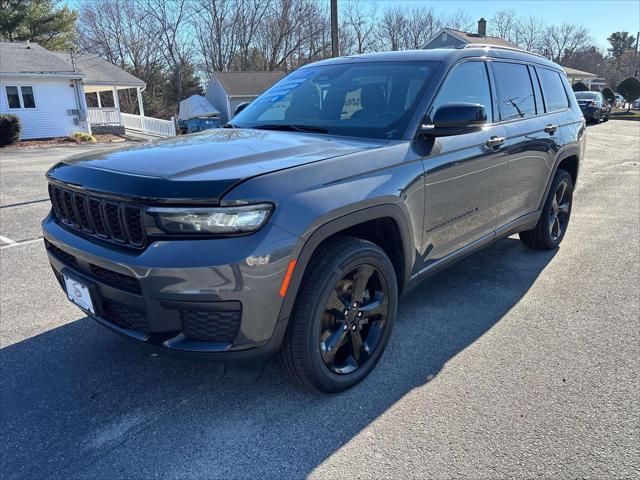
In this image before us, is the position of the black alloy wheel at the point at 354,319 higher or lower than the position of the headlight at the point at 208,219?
lower

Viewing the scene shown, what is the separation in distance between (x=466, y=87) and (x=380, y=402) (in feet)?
7.35

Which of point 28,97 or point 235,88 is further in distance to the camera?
point 235,88

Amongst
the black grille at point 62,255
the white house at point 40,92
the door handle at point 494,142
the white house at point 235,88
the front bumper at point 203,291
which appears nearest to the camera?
the front bumper at point 203,291

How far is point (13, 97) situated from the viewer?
77.4ft

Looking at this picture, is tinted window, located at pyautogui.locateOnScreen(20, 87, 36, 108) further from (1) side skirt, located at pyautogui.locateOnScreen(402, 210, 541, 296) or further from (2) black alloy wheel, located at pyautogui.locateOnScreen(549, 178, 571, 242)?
(1) side skirt, located at pyautogui.locateOnScreen(402, 210, 541, 296)

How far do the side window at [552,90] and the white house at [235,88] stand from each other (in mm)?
32789

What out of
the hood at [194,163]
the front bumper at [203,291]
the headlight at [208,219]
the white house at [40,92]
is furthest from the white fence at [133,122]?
the headlight at [208,219]

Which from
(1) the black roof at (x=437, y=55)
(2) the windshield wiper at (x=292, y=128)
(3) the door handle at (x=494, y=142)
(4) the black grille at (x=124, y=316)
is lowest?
(4) the black grille at (x=124, y=316)

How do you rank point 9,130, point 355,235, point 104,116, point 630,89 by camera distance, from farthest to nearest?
point 630,89, point 104,116, point 9,130, point 355,235

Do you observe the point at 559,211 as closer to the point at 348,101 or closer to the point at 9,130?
the point at 348,101

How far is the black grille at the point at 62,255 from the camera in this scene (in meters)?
2.61

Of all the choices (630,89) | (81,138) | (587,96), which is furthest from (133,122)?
(630,89)

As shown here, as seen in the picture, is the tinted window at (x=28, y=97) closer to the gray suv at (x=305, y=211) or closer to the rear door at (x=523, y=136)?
the gray suv at (x=305, y=211)

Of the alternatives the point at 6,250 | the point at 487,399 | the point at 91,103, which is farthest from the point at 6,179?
the point at 91,103
